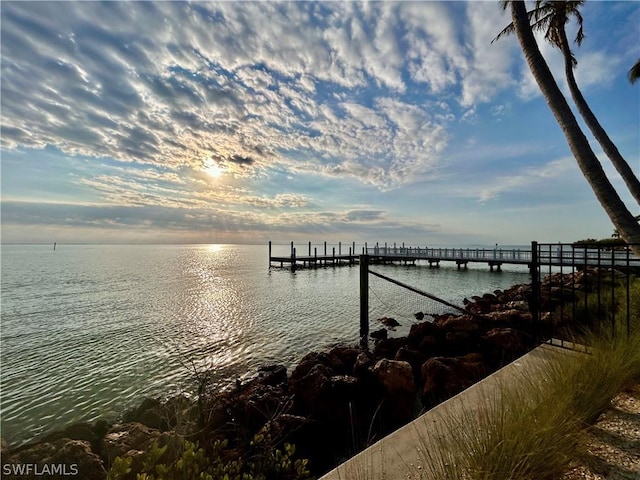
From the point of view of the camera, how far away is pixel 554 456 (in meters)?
2.25

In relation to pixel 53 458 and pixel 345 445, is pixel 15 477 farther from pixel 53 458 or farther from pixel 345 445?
pixel 345 445

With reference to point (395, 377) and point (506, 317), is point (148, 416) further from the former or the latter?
point (506, 317)

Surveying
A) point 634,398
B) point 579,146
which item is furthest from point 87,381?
point 579,146

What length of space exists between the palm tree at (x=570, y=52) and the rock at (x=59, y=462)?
13666mm

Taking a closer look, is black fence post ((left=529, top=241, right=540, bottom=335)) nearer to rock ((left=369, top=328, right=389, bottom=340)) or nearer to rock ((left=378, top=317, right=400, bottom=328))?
rock ((left=369, top=328, right=389, bottom=340))

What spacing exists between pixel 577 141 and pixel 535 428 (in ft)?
19.9

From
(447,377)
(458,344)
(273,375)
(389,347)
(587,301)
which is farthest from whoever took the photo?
(389,347)

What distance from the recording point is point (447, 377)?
5906 millimetres

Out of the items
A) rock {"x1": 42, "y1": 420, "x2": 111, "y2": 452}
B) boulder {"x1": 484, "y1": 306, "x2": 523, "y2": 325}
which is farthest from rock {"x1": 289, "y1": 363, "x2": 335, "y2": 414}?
boulder {"x1": 484, "y1": 306, "x2": 523, "y2": 325}

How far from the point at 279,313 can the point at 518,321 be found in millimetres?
10991

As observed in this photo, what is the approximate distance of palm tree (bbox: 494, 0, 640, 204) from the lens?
8.91 metres

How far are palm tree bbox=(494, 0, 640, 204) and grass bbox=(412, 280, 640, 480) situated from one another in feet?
27.3

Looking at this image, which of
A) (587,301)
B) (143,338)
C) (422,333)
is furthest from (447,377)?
(143,338)

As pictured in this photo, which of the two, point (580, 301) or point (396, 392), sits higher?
point (580, 301)
